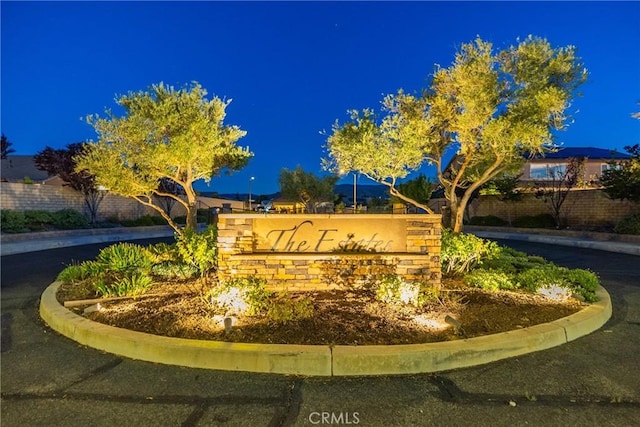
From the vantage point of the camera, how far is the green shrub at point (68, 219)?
19236 millimetres

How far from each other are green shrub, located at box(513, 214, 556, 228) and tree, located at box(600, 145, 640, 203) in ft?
14.8

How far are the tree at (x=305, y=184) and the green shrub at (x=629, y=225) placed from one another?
1719 cm

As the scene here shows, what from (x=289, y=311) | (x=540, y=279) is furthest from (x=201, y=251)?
(x=540, y=279)

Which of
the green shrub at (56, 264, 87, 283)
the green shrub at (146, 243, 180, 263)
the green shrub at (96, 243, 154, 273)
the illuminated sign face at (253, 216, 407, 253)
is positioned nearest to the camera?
the illuminated sign face at (253, 216, 407, 253)

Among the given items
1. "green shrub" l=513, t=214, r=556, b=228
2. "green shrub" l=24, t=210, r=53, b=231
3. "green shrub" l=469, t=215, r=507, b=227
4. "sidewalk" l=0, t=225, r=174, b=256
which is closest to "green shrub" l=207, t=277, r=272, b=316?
"sidewalk" l=0, t=225, r=174, b=256

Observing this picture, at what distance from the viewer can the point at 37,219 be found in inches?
715

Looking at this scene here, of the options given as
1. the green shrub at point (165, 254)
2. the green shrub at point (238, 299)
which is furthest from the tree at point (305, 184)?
the green shrub at point (238, 299)

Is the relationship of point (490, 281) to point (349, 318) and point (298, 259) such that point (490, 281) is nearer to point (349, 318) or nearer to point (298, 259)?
point (349, 318)

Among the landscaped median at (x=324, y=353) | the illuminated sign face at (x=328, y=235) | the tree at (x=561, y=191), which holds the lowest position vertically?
the landscaped median at (x=324, y=353)

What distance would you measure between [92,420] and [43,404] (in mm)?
583

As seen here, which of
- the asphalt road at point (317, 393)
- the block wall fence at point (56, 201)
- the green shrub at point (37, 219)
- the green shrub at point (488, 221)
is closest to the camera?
the asphalt road at point (317, 393)

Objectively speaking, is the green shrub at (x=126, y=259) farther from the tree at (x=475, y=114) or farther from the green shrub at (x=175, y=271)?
the tree at (x=475, y=114)

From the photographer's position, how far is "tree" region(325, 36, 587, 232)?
8.38 m

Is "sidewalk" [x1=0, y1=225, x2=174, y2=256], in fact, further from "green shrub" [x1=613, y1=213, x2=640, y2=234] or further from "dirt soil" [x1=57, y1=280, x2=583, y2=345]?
"green shrub" [x1=613, y1=213, x2=640, y2=234]
